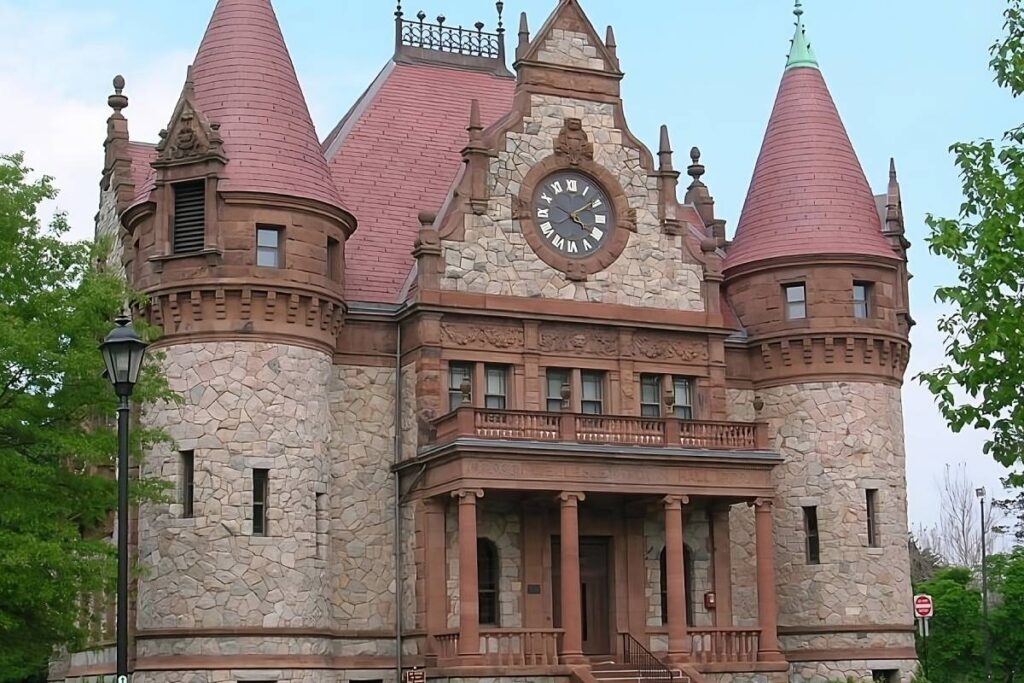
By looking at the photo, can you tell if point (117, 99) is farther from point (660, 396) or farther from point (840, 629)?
point (840, 629)

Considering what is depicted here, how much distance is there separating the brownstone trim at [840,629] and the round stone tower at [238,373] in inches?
460

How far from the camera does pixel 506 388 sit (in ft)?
118

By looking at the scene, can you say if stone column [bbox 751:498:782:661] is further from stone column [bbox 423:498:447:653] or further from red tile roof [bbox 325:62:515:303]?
red tile roof [bbox 325:62:515:303]

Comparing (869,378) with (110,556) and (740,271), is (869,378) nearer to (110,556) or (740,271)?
(740,271)

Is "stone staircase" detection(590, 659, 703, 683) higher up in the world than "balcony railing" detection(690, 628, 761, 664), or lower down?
lower down

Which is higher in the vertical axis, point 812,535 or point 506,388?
point 506,388

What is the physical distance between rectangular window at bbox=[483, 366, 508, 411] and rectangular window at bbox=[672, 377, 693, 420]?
444 cm

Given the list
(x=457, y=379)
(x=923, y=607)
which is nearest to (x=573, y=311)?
(x=457, y=379)

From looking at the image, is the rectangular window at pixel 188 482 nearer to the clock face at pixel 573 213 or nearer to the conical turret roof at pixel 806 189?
the clock face at pixel 573 213

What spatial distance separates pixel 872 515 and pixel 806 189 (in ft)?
27.6

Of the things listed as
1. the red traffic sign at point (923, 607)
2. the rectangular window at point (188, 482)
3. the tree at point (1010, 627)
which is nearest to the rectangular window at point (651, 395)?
the red traffic sign at point (923, 607)

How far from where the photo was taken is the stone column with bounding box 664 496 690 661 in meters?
33.7

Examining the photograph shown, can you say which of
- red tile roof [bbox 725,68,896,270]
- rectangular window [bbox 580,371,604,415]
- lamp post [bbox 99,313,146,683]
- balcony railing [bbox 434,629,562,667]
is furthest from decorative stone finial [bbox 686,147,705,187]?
lamp post [bbox 99,313,146,683]

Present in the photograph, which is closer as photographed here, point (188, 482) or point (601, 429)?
point (188, 482)
